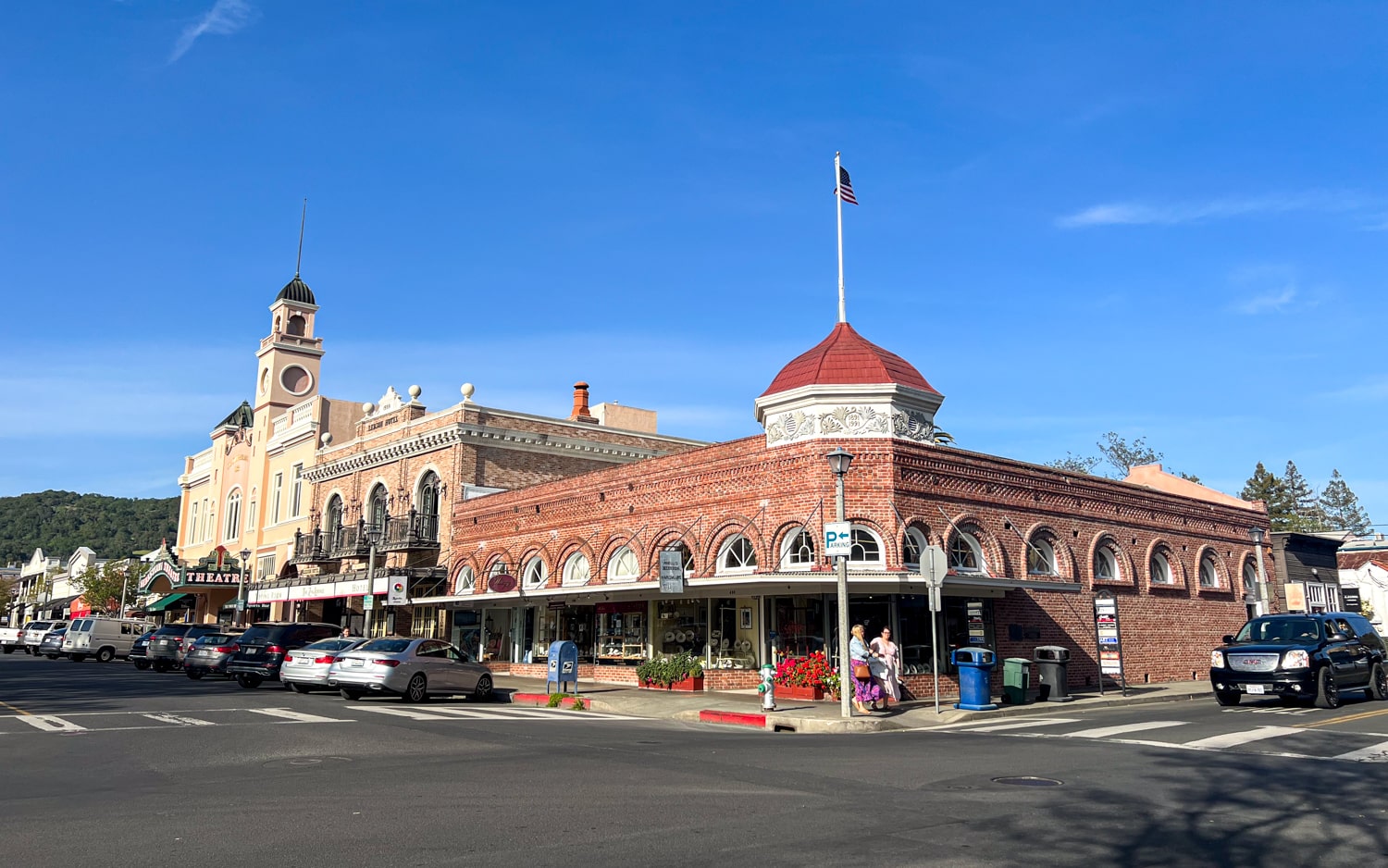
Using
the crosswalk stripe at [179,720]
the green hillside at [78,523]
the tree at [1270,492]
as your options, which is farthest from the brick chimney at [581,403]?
the green hillside at [78,523]

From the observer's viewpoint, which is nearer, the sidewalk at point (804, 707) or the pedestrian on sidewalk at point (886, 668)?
the sidewalk at point (804, 707)

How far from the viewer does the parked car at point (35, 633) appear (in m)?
44.9

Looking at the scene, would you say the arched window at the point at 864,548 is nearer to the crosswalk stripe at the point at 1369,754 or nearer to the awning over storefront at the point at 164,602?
the crosswalk stripe at the point at 1369,754

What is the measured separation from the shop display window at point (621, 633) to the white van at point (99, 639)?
64.4ft

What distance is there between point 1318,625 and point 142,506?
178567 mm

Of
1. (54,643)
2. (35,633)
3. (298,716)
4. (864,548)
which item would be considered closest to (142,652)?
(54,643)

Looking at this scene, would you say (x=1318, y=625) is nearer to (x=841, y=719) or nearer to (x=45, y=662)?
(x=841, y=719)

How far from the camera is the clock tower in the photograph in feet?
169

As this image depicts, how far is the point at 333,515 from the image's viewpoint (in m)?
43.5

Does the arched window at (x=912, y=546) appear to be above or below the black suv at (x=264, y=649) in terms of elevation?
above

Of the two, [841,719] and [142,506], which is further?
[142,506]

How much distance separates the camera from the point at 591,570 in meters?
29.4

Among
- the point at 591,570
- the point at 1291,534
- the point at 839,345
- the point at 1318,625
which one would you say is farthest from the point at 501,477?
the point at 1291,534

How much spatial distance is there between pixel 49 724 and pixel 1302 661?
19622mm
